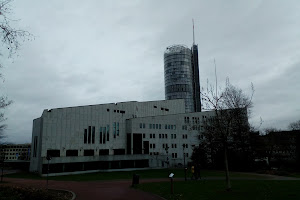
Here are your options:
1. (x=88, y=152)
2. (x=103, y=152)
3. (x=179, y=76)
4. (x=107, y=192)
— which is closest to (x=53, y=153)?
(x=88, y=152)

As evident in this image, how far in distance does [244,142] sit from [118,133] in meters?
34.3

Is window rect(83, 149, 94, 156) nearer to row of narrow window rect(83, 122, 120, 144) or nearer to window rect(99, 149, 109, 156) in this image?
row of narrow window rect(83, 122, 120, 144)

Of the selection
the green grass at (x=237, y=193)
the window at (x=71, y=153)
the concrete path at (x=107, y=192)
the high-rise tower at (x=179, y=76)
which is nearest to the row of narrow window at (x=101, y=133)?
the window at (x=71, y=153)

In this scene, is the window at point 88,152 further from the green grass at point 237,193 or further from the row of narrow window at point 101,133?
the green grass at point 237,193

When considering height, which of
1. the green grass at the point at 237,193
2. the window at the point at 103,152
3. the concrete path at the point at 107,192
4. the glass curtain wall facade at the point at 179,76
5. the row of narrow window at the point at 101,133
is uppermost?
the glass curtain wall facade at the point at 179,76

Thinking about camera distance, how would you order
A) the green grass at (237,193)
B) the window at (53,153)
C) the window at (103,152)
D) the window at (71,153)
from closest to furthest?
the green grass at (237,193) < the window at (53,153) < the window at (71,153) < the window at (103,152)

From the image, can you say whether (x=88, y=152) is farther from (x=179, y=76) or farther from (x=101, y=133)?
(x=179, y=76)

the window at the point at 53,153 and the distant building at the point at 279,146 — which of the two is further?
the distant building at the point at 279,146

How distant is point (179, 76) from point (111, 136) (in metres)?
112

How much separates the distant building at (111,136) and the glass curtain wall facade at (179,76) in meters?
86.0

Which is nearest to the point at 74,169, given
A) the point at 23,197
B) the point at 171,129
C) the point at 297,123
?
the point at 171,129

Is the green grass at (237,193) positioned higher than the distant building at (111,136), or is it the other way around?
the distant building at (111,136)

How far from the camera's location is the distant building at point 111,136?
55375 mm

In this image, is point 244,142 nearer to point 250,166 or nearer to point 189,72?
point 250,166
